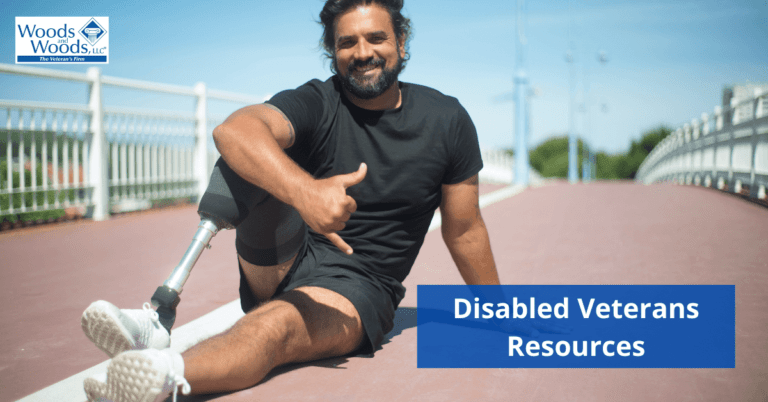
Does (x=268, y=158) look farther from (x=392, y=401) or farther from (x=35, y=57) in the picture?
(x=35, y=57)

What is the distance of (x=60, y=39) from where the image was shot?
796 cm

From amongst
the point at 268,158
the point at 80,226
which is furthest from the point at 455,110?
the point at 80,226

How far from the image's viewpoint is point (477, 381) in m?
2.38

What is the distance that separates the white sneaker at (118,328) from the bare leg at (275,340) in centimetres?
17

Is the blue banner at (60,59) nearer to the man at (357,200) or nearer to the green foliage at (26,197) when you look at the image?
the green foliage at (26,197)

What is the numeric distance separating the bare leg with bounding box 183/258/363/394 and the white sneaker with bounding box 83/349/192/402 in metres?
0.09

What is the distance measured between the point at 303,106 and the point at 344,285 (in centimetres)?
70

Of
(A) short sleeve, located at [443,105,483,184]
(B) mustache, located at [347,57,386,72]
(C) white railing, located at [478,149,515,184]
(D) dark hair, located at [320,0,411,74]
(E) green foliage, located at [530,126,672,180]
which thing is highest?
(D) dark hair, located at [320,0,411,74]

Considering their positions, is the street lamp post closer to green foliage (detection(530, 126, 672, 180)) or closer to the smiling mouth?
the smiling mouth

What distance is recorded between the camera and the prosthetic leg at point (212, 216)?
2.17 metres

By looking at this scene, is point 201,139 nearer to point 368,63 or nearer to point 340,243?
point 368,63

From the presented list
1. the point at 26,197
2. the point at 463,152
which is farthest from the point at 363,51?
the point at 26,197

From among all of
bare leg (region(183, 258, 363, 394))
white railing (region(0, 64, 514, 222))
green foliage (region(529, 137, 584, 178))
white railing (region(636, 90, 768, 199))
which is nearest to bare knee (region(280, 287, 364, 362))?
bare leg (region(183, 258, 363, 394))

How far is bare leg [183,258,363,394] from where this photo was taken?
6.64ft
